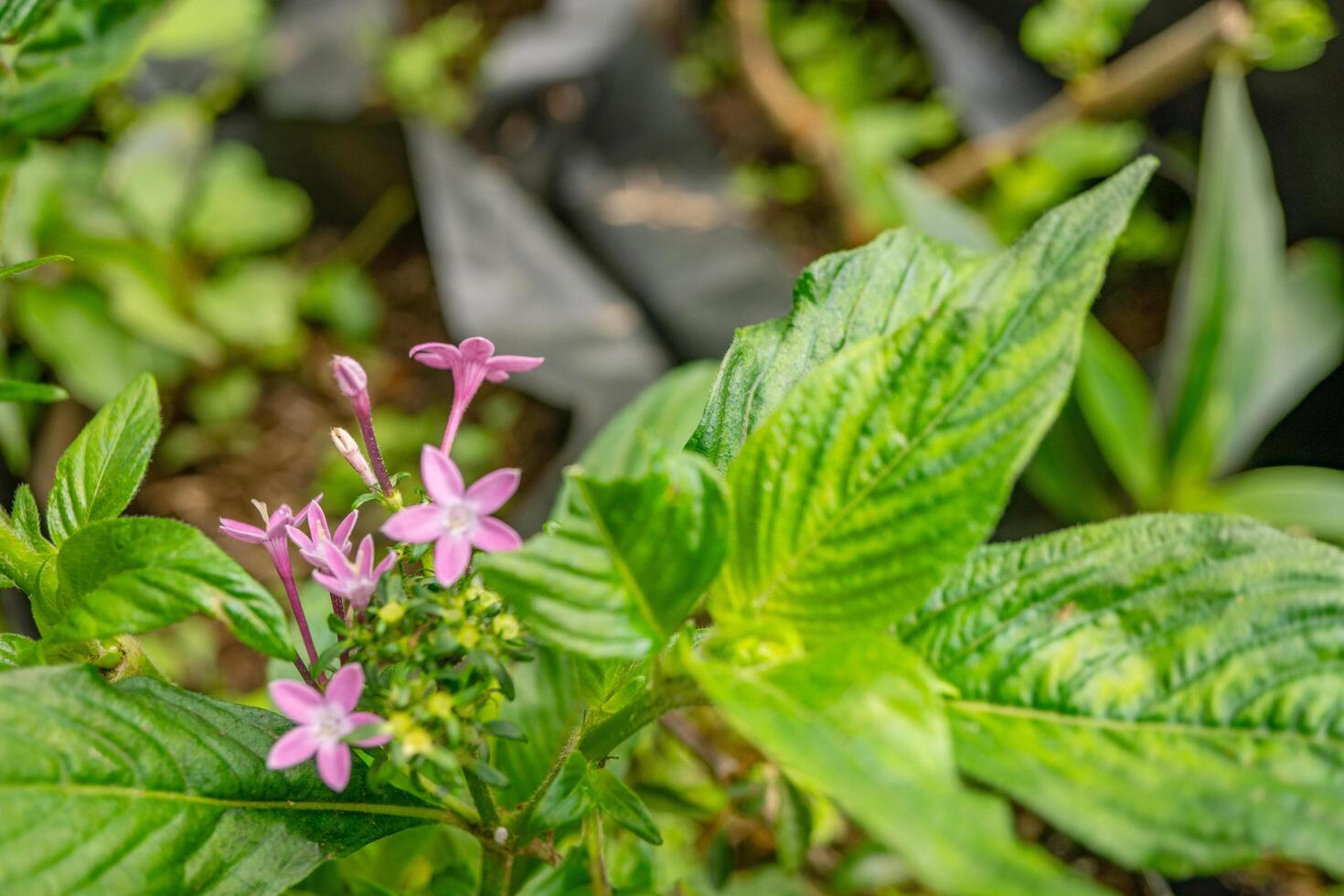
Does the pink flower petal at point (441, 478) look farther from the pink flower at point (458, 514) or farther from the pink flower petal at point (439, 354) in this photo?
the pink flower petal at point (439, 354)

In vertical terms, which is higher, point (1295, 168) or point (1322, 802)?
point (1295, 168)

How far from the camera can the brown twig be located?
2.01 metres

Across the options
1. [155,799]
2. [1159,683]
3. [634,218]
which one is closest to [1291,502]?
[1159,683]

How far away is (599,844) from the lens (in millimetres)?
565

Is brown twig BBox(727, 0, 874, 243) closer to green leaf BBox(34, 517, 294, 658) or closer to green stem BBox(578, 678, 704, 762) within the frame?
green stem BBox(578, 678, 704, 762)

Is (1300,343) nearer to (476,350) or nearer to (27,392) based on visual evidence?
(476,350)

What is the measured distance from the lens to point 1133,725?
438 millimetres

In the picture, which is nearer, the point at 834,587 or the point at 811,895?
the point at 834,587

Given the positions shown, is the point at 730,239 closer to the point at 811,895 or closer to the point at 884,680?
the point at 811,895

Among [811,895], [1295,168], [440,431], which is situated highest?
[1295,168]

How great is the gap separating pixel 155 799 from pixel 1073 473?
147 cm

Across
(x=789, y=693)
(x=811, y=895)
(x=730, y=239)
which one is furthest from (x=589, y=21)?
(x=789, y=693)

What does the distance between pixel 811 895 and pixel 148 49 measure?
2.04 meters

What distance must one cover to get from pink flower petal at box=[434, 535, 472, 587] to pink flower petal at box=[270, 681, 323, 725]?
0.08 m
